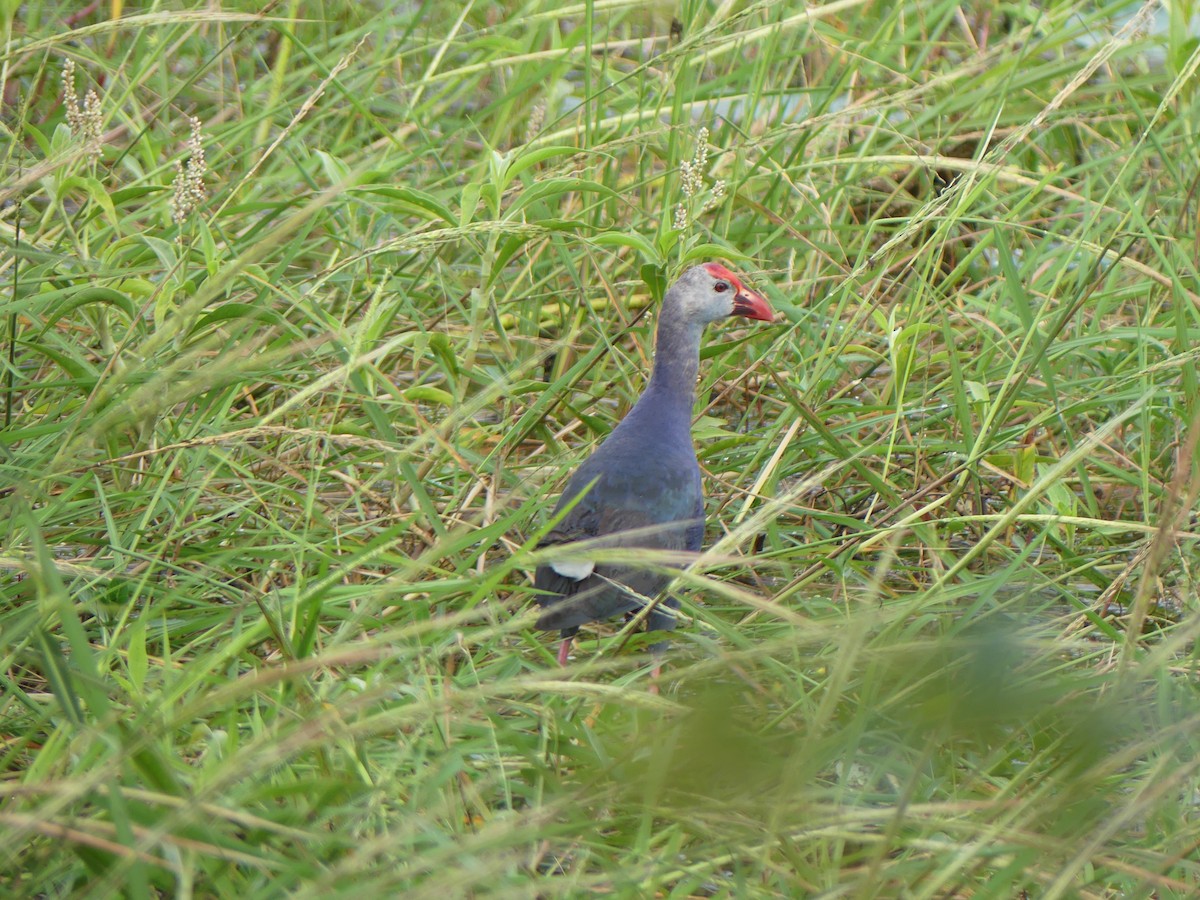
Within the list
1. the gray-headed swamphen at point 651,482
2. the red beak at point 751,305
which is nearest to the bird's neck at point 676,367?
the gray-headed swamphen at point 651,482

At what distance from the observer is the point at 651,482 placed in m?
2.51

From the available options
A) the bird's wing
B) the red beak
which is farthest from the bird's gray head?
the bird's wing

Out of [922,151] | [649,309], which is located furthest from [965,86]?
[649,309]

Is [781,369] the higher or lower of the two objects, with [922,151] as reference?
lower

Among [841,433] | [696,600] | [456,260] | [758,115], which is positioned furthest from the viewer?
[758,115]

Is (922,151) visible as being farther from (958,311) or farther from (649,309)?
(649,309)

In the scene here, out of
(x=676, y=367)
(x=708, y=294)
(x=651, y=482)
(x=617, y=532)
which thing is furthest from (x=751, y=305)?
(x=617, y=532)

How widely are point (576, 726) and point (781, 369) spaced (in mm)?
1311

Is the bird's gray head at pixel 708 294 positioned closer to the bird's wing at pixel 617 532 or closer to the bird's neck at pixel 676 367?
the bird's neck at pixel 676 367

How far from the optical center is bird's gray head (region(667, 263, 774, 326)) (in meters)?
2.75

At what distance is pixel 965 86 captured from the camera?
359cm

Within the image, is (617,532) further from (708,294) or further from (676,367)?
(708,294)

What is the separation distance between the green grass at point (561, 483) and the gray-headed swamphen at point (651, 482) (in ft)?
0.27

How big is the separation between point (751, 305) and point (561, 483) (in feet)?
1.79
